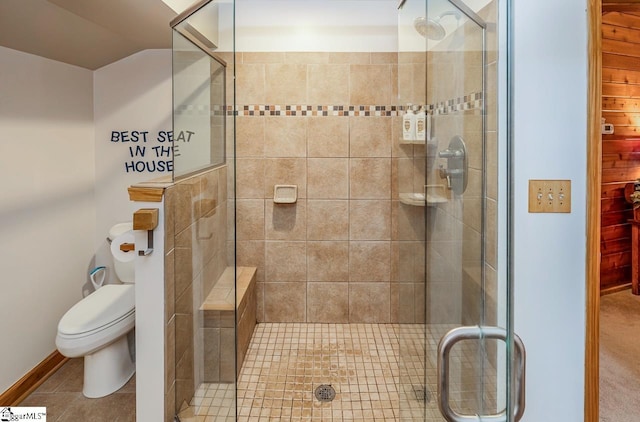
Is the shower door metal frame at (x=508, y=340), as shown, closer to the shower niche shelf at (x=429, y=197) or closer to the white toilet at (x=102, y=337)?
the shower niche shelf at (x=429, y=197)

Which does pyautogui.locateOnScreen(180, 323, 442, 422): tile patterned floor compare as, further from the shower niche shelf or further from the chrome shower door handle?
the chrome shower door handle

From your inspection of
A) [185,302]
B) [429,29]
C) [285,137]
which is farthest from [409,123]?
[185,302]

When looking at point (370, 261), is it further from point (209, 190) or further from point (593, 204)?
point (593, 204)

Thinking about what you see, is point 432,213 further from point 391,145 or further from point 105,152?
point 105,152

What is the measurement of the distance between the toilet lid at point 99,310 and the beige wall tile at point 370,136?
1.85m

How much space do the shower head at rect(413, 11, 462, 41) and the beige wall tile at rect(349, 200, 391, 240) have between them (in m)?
1.62

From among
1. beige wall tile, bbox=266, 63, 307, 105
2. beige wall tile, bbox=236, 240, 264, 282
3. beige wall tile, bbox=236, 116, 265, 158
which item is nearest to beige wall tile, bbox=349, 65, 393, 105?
beige wall tile, bbox=266, 63, 307, 105

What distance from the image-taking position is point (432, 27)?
1618mm

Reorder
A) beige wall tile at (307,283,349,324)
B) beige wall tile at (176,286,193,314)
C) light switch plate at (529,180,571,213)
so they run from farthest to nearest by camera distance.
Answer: beige wall tile at (307,283,349,324) → beige wall tile at (176,286,193,314) → light switch plate at (529,180,571,213)

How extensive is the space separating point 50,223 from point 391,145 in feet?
7.88

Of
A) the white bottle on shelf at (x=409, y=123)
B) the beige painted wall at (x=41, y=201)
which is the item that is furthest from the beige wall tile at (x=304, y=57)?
the beige painted wall at (x=41, y=201)

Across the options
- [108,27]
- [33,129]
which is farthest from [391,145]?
[33,129]

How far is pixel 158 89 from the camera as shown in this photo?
3.13 meters

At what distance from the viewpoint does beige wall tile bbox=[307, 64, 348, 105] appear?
10.4 ft
